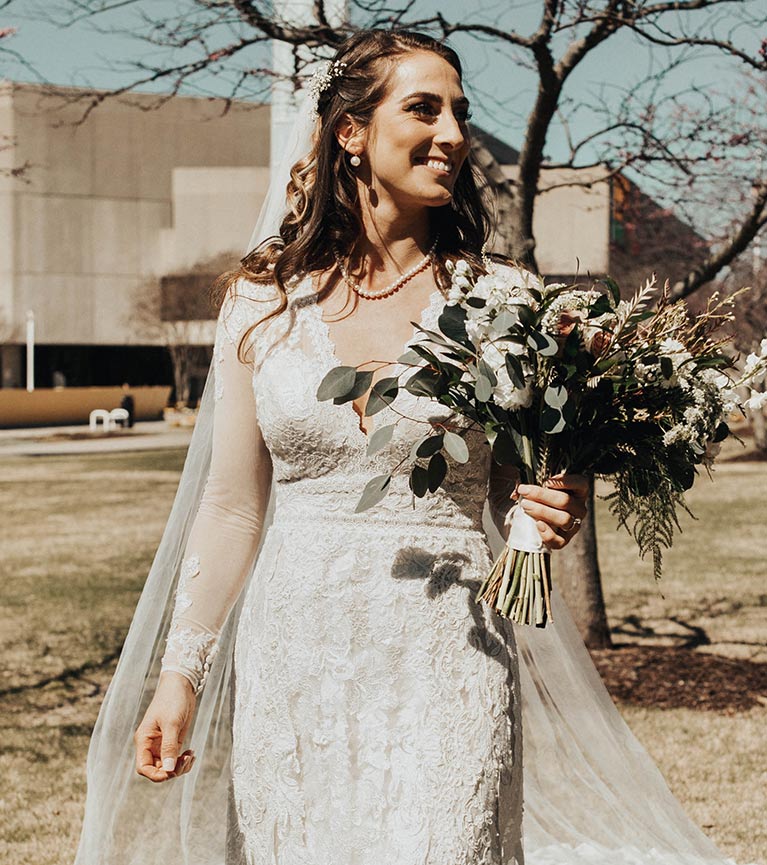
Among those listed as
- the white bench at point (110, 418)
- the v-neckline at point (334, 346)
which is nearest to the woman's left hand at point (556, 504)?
the v-neckline at point (334, 346)

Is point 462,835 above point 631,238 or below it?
below

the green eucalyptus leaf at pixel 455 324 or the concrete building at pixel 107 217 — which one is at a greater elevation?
the concrete building at pixel 107 217

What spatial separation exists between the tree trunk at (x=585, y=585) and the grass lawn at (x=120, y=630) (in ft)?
2.59

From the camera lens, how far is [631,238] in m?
23.6

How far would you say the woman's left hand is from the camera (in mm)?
2299

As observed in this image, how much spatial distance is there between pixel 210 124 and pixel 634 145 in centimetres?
4469

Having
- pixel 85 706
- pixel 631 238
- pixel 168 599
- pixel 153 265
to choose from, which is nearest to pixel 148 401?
pixel 153 265

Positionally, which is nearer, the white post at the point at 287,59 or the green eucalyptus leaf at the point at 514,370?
the green eucalyptus leaf at the point at 514,370

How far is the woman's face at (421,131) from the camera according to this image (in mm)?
2527

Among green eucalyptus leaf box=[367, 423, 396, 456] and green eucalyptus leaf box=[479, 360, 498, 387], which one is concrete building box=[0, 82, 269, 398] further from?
green eucalyptus leaf box=[479, 360, 498, 387]

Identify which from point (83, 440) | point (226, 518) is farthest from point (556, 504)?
point (83, 440)

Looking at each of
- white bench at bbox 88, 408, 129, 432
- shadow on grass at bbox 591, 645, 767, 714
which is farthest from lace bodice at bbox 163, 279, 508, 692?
white bench at bbox 88, 408, 129, 432

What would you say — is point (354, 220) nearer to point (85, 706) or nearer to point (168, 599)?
point (168, 599)

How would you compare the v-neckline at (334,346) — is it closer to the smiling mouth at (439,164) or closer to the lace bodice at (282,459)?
the lace bodice at (282,459)
